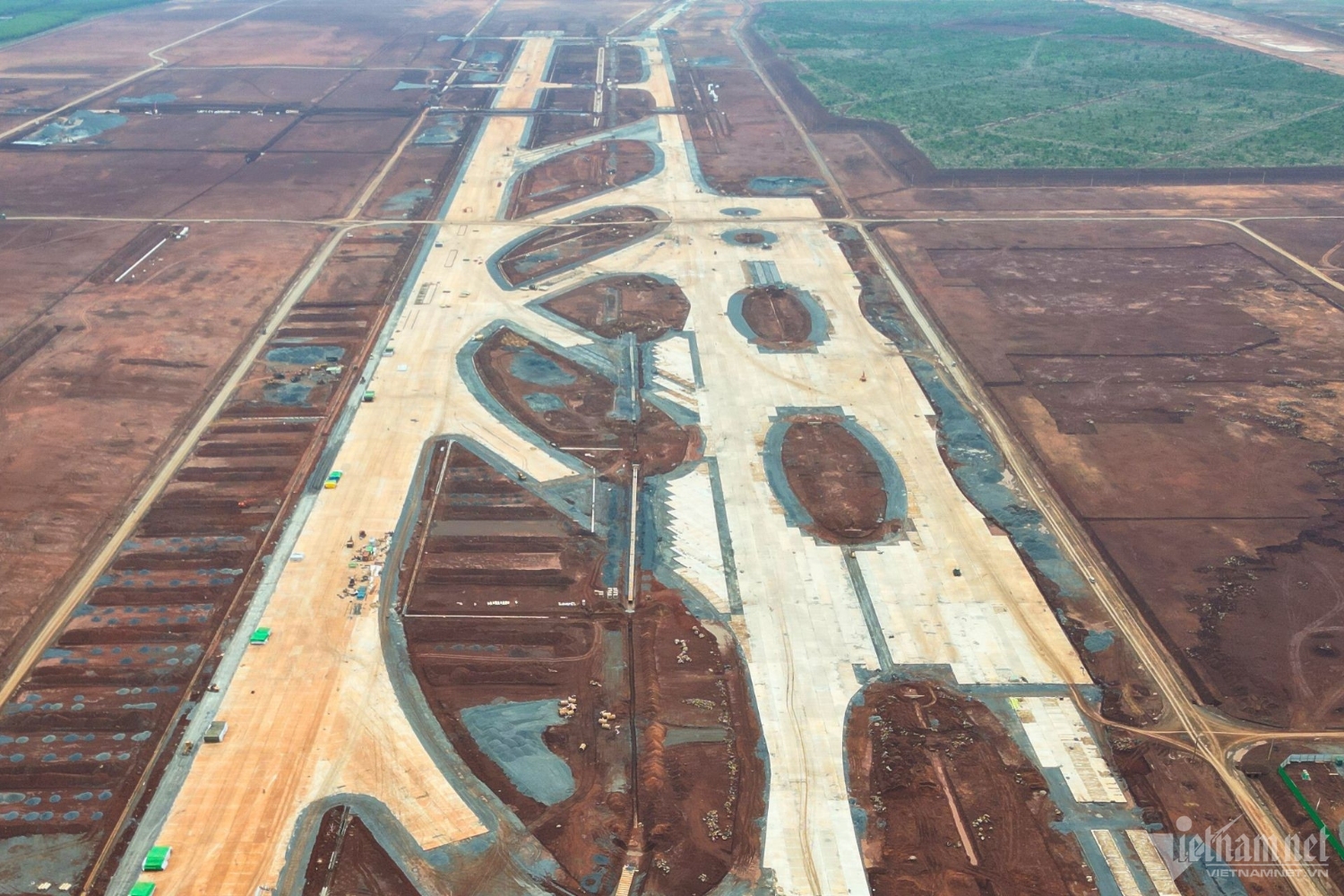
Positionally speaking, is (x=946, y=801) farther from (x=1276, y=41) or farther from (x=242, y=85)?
(x=1276, y=41)

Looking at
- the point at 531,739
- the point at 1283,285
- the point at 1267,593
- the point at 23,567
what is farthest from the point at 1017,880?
the point at 1283,285

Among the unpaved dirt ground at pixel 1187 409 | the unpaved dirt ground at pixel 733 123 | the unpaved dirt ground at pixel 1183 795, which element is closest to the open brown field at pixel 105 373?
the unpaved dirt ground at pixel 733 123

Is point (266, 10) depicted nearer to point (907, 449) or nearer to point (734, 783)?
point (907, 449)

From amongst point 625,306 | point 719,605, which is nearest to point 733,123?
point 625,306

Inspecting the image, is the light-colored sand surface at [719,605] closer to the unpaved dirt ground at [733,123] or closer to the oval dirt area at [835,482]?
the oval dirt area at [835,482]

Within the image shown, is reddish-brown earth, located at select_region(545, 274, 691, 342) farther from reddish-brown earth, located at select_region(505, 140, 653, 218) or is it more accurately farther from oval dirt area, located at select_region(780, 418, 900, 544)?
reddish-brown earth, located at select_region(505, 140, 653, 218)

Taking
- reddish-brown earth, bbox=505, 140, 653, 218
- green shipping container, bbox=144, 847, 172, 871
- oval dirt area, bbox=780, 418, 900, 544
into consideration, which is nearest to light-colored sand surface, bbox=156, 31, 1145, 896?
green shipping container, bbox=144, 847, 172, 871

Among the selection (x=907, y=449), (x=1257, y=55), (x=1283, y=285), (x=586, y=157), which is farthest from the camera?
(x=1257, y=55)
